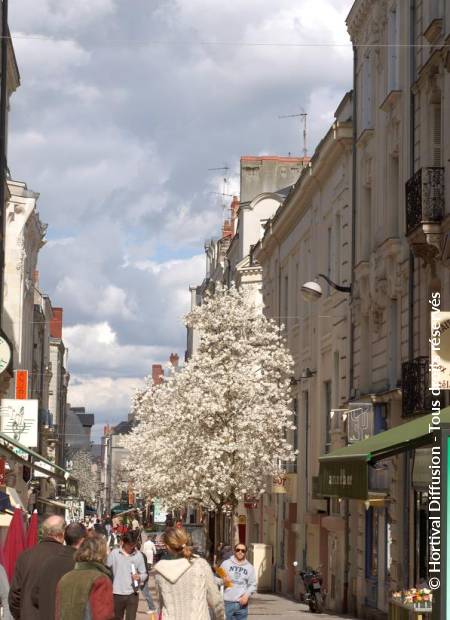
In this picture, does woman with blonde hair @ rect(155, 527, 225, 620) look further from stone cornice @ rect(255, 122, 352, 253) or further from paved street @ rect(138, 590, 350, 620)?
stone cornice @ rect(255, 122, 352, 253)

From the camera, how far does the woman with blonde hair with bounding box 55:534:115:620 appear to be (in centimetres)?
907

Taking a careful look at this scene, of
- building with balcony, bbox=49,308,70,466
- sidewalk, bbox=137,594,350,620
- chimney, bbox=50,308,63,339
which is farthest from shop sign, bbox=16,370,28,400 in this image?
chimney, bbox=50,308,63,339

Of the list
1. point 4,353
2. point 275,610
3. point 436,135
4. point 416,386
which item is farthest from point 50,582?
point 275,610

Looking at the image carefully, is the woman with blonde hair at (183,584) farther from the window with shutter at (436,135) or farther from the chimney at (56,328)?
the chimney at (56,328)

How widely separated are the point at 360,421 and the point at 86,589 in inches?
787

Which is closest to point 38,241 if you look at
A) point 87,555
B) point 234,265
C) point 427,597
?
point 234,265

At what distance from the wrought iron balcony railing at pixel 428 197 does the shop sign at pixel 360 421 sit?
17.9 ft

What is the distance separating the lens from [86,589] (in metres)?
9.09

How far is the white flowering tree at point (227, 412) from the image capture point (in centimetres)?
3909

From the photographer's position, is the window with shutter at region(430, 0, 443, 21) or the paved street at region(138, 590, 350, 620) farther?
the paved street at region(138, 590, 350, 620)

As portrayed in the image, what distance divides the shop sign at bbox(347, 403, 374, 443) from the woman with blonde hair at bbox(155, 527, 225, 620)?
18088mm

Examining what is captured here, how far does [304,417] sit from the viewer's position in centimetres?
4169

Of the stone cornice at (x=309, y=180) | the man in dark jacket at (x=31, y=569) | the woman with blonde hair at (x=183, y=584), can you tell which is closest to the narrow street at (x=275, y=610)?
the stone cornice at (x=309, y=180)

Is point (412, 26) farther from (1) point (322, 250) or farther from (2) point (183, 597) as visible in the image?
(2) point (183, 597)
